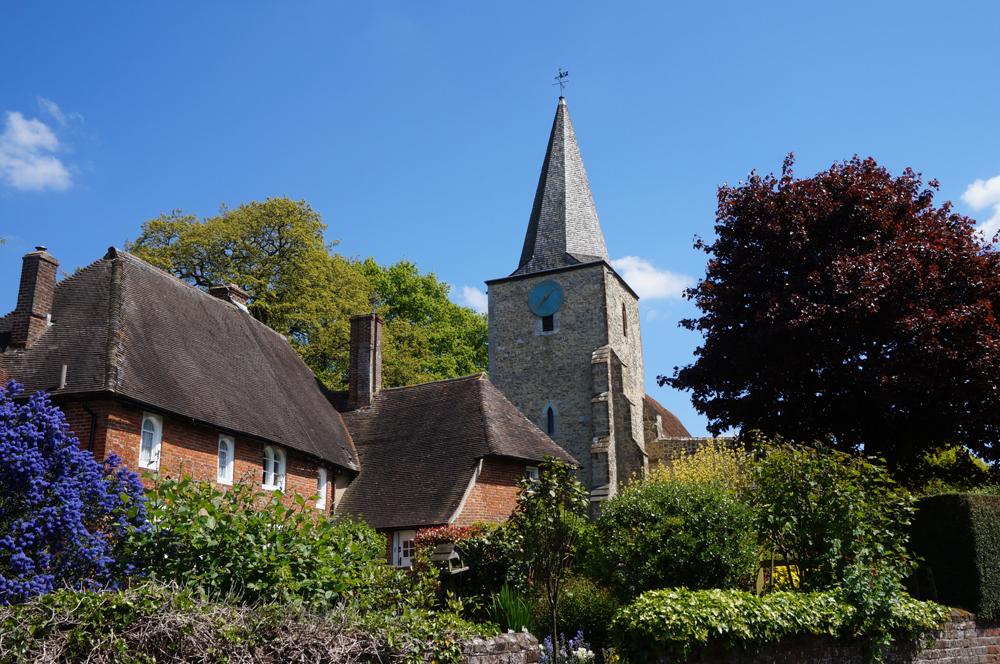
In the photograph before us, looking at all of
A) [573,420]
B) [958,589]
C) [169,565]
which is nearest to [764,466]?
[958,589]

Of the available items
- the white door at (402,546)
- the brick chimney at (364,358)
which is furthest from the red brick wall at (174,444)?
the brick chimney at (364,358)

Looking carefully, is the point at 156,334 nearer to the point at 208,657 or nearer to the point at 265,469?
the point at 265,469

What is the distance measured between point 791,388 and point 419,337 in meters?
21.9

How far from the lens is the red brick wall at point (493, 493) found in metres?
19.9

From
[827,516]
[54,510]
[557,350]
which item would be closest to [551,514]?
[827,516]

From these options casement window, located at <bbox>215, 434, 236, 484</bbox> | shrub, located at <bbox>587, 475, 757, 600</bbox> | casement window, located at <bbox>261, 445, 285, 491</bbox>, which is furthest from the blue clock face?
shrub, located at <bbox>587, 475, 757, 600</bbox>

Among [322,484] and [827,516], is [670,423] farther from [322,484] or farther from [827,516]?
[827,516]

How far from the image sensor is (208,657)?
16.9 ft

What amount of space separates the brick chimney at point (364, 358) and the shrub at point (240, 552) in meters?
18.1

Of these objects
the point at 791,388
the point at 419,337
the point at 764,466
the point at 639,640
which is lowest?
the point at 639,640

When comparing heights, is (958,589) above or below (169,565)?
below

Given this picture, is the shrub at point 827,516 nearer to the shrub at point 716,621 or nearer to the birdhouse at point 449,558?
the shrub at point 716,621

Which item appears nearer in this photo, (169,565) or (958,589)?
(169,565)

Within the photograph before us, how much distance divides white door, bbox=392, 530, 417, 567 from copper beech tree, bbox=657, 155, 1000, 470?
7.77 meters
